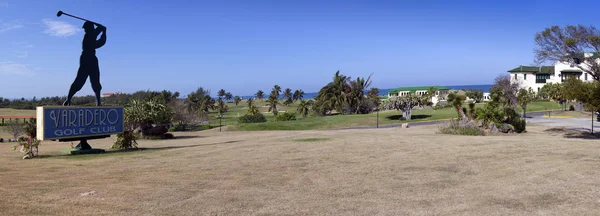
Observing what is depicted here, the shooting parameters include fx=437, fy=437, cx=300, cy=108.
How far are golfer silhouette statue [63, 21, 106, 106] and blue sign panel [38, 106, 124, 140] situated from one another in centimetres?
128

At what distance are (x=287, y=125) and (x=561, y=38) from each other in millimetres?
29484

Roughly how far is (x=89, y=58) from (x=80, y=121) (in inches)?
127

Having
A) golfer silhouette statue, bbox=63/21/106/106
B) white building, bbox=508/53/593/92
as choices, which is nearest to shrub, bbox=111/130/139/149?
golfer silhouette statue, bbox=63/21/106/106

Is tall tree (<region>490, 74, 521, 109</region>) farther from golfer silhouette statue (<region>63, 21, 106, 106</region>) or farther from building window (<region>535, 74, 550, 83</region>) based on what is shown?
golfer silhouette statue (<region>63, 21, 106, 106</region>)

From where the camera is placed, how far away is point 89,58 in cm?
2120

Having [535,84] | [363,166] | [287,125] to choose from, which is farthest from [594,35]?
[535,84]

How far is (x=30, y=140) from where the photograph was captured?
1750 centimetres

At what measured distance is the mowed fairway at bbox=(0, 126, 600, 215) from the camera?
748 cm

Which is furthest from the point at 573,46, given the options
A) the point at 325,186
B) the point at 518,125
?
the point at 325,186

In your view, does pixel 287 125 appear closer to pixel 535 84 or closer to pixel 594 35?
pixel 594 35

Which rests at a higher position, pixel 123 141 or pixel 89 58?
pixel 89 58

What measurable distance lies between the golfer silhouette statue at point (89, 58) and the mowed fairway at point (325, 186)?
8.39 m

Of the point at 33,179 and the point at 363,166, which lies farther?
the point at 363,166

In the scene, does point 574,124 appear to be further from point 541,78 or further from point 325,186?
point 541,78
